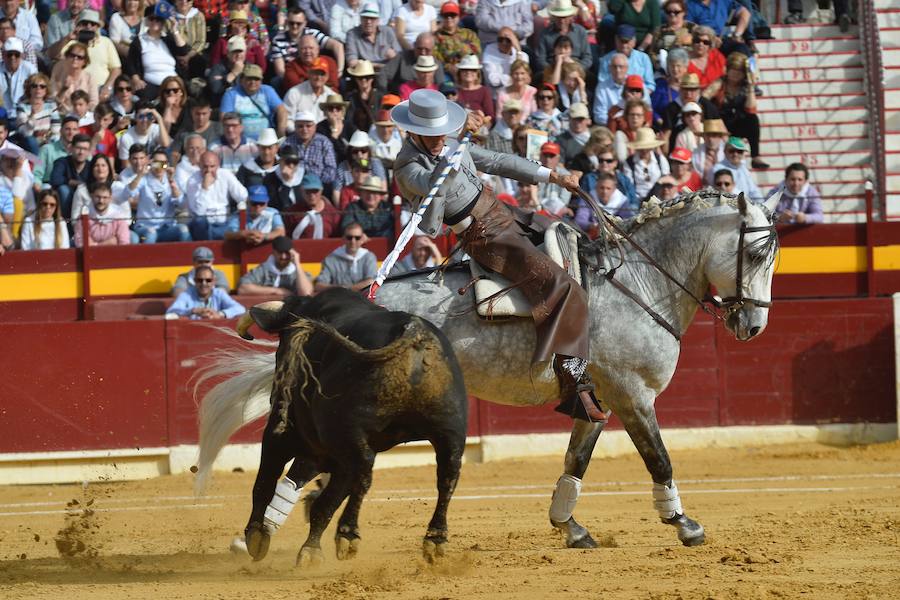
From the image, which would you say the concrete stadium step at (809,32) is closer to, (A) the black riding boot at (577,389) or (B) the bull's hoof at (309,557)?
(A) the black riding boot at (577,389)

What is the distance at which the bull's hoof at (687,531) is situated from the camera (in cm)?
746

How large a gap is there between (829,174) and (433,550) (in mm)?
10108

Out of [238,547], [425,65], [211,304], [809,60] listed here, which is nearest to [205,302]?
[211,304]

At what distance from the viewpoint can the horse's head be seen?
7641 millimetres

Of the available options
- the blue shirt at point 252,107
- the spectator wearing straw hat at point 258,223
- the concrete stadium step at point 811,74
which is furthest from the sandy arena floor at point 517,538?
the concrete stadium step at point 811,74

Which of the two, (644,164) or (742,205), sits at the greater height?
(742,205)

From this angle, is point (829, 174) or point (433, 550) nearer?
point (433, 550)

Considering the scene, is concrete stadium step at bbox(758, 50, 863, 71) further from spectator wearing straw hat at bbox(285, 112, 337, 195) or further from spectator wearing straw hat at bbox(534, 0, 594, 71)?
spectator wearing straw hat at bbox(285, 112, 337, 195)

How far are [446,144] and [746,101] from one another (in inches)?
311

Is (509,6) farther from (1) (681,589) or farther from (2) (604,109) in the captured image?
(1) (681,589)

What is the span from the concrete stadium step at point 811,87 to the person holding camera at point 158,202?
22.3ft

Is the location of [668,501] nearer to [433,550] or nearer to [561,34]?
[433,550]

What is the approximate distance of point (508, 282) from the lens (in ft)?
24.2

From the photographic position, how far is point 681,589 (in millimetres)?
6105
